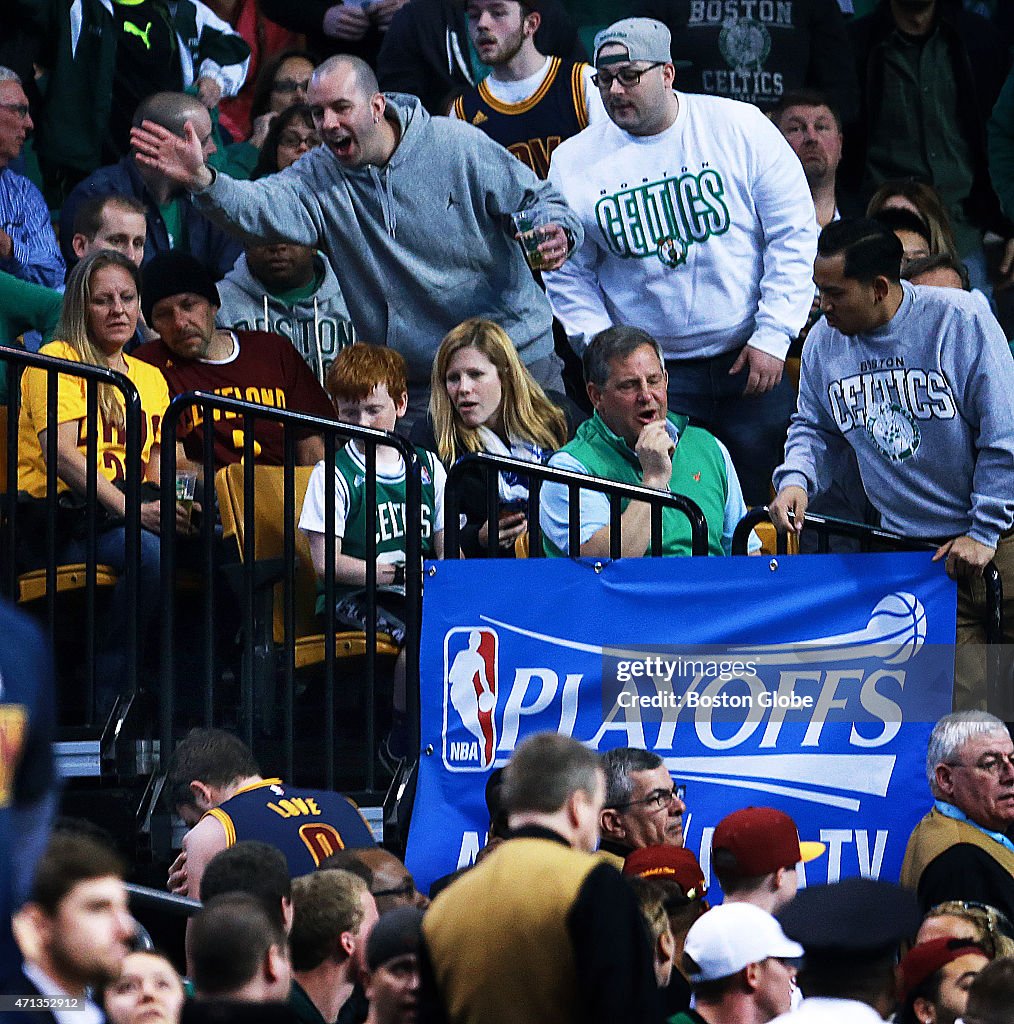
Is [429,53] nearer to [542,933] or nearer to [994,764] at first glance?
[994,764]

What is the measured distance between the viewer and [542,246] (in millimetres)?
9609

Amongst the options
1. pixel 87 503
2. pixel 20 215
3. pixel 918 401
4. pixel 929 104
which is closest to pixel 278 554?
pixel 87 503

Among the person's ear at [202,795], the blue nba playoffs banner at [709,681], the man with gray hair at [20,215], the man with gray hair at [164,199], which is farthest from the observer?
the man with gray hair at [164,199]

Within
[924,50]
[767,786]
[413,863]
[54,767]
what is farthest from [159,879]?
[924,50]

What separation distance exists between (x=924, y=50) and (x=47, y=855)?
8.74 metres

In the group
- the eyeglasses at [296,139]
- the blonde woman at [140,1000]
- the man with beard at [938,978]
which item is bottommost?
the man with beard at [938,978]

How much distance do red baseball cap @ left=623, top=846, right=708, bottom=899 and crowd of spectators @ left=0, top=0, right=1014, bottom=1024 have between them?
1 cm

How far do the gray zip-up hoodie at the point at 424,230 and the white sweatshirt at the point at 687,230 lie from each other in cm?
34

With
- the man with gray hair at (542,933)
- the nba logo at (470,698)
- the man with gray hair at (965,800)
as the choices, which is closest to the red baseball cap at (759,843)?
the man with gray hair at (965,800)

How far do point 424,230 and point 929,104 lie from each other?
314 centimetres

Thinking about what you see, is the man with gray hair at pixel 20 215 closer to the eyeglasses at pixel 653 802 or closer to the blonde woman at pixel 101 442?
the blonde woman at pixel 101 442

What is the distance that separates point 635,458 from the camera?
8.15 m

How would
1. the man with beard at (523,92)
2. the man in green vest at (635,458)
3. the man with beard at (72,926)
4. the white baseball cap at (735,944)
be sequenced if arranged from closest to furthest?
the man with beard at (72,926) → the white baseball cap at (735,944) → the man in green vest at (635,458) → the man with beard at (523,92)

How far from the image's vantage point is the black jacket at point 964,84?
36.7ft
